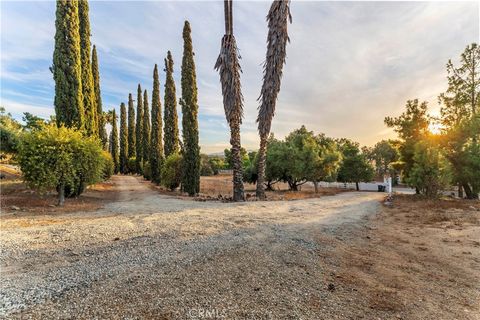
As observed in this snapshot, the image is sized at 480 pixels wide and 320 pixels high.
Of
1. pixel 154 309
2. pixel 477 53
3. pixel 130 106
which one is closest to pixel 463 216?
pixel 154 309

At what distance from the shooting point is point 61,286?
375 centimetres

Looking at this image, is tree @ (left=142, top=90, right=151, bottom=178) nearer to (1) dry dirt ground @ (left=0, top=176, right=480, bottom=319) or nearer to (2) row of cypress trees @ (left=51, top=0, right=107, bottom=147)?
(2) row of cypress trees @ (left=51, top=0, right=107, bottom=147)

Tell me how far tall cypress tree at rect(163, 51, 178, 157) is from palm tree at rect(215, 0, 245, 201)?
13.1 metres

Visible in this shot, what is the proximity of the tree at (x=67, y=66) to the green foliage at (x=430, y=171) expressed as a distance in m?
20.3

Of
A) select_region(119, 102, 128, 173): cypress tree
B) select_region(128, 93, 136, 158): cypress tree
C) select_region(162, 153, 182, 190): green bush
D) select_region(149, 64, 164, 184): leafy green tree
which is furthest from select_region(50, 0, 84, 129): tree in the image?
select_region(119, 102, 128, 173): cypress tree

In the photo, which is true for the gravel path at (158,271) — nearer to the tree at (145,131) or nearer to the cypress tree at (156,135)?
the cypress tree at (156,135)

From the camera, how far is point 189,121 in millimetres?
19531

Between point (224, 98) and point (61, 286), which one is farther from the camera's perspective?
point (224, 98)

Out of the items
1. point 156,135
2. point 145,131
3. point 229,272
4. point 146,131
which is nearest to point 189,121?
point 156,135

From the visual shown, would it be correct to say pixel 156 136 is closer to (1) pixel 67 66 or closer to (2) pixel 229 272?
(1) pixel 67 66

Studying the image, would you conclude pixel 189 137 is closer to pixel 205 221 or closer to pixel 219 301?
pixel 205 221

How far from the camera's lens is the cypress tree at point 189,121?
1916 cm

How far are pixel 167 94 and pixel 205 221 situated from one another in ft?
74.4

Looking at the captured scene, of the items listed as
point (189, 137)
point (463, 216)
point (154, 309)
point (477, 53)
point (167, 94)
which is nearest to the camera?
point (154, 309)
